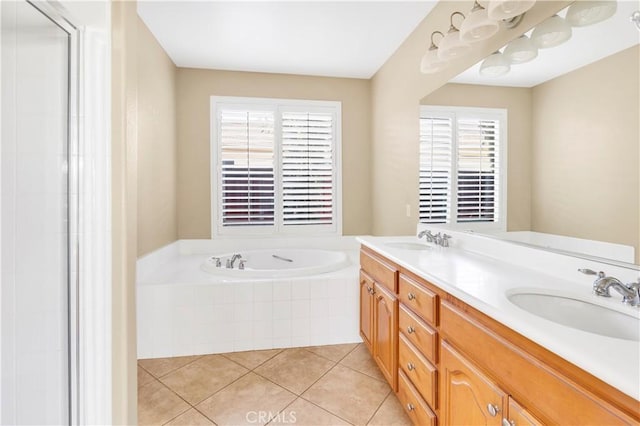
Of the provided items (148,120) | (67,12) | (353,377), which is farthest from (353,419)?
(148,120)

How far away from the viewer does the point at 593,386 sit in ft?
2.09

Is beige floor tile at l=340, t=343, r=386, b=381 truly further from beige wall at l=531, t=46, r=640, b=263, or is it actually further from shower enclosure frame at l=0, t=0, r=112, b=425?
shower enclosure frame at l=0, t=0, r=112, b=425

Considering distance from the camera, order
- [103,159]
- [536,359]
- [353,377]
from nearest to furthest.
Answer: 1. [536,359]
2. [103,159]
3. [353,377]

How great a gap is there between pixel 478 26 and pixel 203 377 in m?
2.54

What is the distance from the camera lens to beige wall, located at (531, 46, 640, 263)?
104 centimetres

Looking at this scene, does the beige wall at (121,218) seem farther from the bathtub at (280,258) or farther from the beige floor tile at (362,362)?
the bathtub at (280,258)

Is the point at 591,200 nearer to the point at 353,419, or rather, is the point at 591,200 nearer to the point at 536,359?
Result: the point at 536,359

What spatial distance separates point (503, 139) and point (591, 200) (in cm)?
60

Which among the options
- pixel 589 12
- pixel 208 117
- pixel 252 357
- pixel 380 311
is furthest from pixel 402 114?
pixel 252 357

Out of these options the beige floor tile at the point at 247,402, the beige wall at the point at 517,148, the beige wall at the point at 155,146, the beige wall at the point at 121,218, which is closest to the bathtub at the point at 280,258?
the beige wall at the point at 155,146

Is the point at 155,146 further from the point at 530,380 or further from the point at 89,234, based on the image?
the point at 530,380

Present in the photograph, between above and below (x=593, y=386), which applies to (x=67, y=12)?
above

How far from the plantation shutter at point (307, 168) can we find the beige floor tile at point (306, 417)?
79.0 inches

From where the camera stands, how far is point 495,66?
5.46ft
